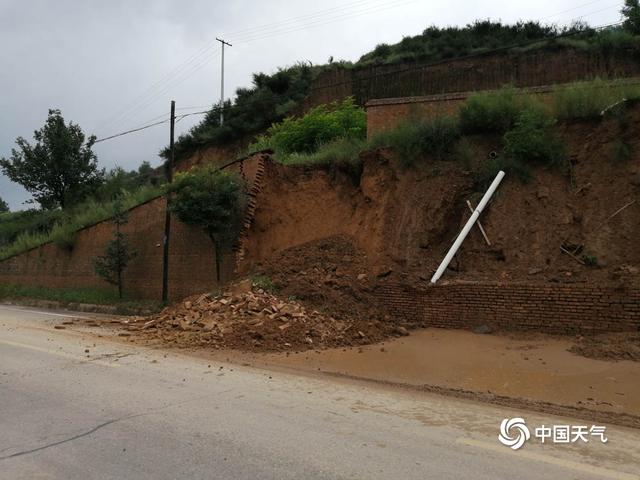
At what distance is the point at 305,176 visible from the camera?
59.7 feet

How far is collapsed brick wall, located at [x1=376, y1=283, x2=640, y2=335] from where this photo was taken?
10.1 meters

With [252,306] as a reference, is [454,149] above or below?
above

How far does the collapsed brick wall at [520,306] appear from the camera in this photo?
398 inches

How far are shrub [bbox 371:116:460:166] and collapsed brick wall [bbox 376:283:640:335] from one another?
154 inches

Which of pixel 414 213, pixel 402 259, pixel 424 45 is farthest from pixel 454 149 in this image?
pixel 424 45

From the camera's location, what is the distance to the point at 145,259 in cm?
2294

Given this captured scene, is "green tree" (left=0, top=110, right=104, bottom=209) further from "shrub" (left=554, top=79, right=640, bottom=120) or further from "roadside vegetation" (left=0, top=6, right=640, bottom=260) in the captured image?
"shrub" (left=554, top=79, right=640, bottom=120)

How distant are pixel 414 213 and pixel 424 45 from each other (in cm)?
2740

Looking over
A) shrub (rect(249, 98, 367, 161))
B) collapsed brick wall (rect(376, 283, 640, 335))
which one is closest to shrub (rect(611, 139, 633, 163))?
collapsed brick wall (rect(376, 283, 640, 335))

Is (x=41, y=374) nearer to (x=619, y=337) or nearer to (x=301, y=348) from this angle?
(x=301, y=348)

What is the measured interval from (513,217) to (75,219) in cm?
2335

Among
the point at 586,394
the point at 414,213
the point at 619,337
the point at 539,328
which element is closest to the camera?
the point at 586,394

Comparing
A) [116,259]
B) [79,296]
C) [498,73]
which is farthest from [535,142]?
[79,296]

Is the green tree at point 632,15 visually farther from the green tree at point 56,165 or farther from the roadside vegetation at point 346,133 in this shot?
the green tree at point 56,165
